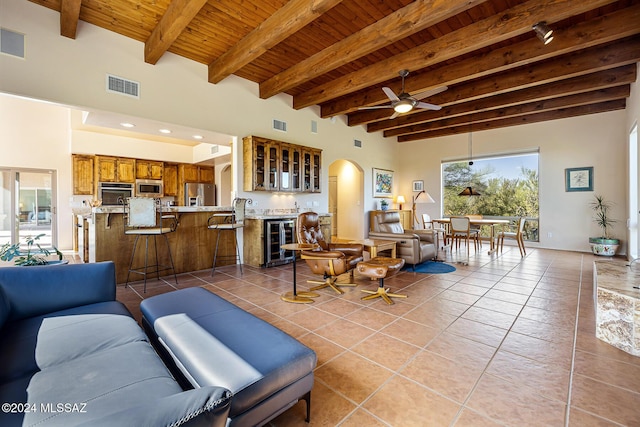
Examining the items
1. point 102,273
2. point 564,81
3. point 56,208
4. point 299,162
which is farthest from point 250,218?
point 564,81

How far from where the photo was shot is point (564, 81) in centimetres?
488

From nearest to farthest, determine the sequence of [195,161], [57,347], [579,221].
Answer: [57,347] < [579,221] < [195,161]

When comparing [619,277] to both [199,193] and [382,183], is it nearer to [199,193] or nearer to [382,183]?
[382,183]

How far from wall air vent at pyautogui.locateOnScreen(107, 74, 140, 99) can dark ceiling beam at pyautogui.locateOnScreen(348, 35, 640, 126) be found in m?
5.32

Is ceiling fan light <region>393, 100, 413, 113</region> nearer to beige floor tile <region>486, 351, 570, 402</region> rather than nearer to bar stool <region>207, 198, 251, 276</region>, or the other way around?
bar stool <region>207, 198, 251, 276</region>

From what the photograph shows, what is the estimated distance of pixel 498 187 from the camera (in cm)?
756

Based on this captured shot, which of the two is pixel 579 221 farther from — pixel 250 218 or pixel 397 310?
pixel 250 218

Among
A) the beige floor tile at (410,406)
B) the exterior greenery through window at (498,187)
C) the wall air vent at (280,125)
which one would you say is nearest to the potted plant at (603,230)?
the exterior greenery through window at (498,187)

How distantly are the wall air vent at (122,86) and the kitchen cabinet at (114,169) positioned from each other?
12.4 feet

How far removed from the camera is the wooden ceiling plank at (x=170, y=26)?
2.89 m

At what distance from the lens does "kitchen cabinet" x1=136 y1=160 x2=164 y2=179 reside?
721 centimetres

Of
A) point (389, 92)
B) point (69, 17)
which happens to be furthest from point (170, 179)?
point (389, 92)

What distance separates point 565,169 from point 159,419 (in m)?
8.69

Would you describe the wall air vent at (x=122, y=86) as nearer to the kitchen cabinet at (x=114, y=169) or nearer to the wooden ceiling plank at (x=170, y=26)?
the wooden ceiling plank at (x=170, y=26)
